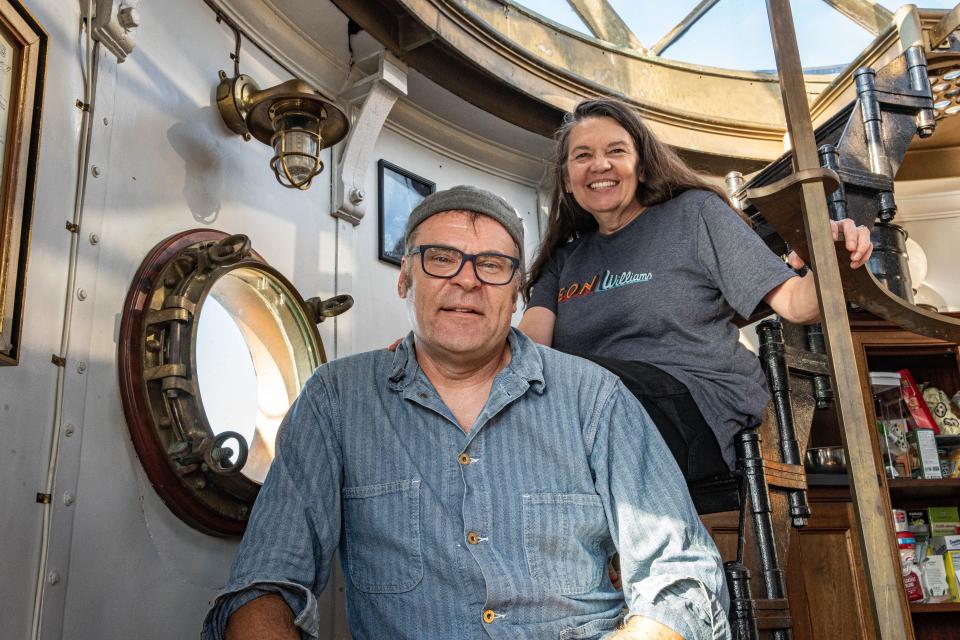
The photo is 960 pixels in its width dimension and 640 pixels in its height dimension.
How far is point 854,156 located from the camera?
2.31m

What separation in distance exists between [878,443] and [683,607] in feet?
6.91

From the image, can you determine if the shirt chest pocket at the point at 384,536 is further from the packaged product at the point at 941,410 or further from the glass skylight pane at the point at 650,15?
the glass skylight pane at the point at 650,15

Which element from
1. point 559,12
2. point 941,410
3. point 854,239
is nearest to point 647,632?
point 854,239

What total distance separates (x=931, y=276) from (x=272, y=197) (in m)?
3.23

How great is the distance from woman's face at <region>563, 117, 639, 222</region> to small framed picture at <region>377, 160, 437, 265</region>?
127 cm

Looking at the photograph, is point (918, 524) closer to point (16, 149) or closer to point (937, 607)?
point (937, 607)

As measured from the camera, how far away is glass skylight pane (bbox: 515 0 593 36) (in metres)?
4.06

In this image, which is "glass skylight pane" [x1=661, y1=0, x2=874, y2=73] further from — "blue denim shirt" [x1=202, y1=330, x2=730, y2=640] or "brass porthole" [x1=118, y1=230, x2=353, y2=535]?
"blue denim shirt" [x1=202, y1=330, x2=730, y2=640]

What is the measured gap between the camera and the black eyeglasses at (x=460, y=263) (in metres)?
1.48

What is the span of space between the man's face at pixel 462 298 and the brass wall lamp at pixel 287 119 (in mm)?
1088

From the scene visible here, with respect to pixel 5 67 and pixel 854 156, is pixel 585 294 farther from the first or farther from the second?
pixel 5 67

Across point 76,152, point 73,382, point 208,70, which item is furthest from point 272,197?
point 73,382

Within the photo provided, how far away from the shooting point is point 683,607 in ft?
4.00

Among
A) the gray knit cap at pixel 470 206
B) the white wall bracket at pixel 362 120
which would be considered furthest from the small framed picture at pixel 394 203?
A: the gray knit cap at pixel 470 206
